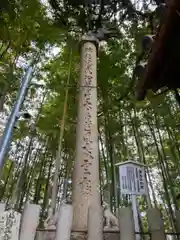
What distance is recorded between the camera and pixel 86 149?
3029mm

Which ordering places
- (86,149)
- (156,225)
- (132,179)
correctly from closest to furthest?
1. (156,225)
2. (86,149)
3. (132,179)

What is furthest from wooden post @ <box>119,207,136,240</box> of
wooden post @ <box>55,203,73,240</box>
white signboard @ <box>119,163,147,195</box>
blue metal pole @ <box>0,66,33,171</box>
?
white signboard @ <box>119,163,147,195</box>

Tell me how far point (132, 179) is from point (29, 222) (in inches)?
80.6

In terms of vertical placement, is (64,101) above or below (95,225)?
above

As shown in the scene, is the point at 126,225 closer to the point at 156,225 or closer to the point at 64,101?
the point at 156,225

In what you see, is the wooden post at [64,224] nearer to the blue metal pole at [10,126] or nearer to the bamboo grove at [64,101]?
the blue metal pole at [10,126]

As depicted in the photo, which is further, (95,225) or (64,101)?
(64,101)

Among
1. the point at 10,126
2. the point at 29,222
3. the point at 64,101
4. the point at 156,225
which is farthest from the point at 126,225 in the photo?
the point at 64,101

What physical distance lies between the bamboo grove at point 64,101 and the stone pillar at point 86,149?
62 cm

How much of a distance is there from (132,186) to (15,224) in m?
2.04

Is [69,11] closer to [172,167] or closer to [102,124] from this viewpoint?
[102,124]

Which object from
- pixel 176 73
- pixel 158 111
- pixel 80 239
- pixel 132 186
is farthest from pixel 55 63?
pixel 80 239

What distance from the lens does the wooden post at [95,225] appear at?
164 centimetres

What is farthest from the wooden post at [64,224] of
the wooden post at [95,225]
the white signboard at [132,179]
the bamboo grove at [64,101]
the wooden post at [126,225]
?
the bamboo grove at [64,101]
